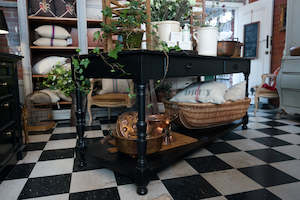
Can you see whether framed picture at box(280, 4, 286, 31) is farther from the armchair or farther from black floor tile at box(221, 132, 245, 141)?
the armchair

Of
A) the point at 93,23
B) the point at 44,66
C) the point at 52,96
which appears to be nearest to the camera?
the point at 52,96

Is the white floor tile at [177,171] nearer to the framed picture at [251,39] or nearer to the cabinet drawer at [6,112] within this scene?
the cabinet drawer at [6,112]

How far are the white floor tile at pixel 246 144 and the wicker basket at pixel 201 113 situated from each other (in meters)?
0.23

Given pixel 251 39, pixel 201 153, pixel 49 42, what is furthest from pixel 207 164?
pixel 251 39

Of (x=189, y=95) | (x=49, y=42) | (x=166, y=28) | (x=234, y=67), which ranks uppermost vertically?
(x=49, y=42)

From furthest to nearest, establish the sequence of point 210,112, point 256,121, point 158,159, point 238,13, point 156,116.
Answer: point 238,13 < point 256,121 < point 210,112 < point 156,116 < point 158,159

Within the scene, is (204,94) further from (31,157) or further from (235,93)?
(31,157)

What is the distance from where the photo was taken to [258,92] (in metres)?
3.44

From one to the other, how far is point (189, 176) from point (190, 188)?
15 centimetres

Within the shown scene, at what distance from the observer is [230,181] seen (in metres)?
1.46

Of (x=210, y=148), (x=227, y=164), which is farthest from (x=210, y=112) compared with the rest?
(x=227, y=164)

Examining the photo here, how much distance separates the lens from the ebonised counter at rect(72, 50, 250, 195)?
1240 mm

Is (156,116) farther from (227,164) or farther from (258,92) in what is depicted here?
(258,92)

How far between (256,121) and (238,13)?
3.28 m
